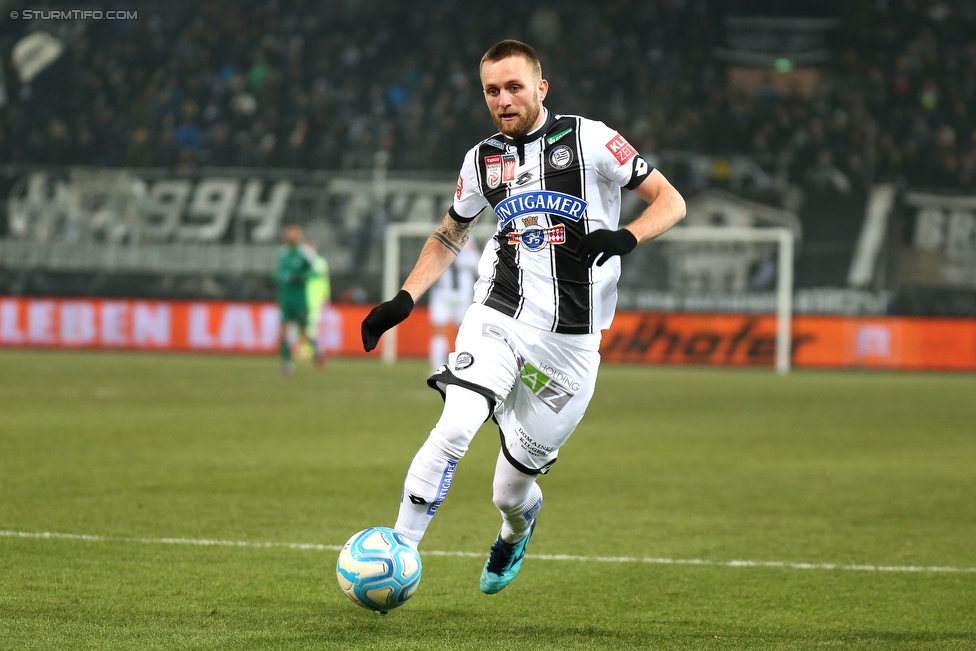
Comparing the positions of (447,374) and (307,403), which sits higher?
(447,374)

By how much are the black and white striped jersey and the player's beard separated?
0.14 ft

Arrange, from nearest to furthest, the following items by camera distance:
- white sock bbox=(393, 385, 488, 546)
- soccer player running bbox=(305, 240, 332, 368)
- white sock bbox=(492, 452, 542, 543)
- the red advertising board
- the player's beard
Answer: white sock bbox=(393, 385, 488, 546), the player's beard, white sock bbox=(492, 452, 542, 543), soccer player running bbox=(305, 240, 332, 368), the red advertising board

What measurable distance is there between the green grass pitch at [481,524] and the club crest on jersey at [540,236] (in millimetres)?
1382

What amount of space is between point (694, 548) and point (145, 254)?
19687 millimetres

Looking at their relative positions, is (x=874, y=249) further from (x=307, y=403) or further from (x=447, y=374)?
(x=447, y=374)

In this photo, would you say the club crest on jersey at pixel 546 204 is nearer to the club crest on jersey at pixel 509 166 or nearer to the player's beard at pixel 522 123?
the club crest on jersey at pixel 509 166

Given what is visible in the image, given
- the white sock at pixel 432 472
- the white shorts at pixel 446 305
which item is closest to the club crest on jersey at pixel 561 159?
the white sock at pixel 432 472

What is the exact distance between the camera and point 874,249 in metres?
23.8

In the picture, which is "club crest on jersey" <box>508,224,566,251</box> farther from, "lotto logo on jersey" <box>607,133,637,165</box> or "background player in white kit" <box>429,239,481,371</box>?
"background player in white kit" <box>429,239,481,371</box>

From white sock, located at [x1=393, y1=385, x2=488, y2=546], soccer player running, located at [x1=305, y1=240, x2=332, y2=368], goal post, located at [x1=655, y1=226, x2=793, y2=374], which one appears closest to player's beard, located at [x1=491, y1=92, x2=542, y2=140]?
white sock, located at [x1=393, y1=385, x2=488, y2=546]

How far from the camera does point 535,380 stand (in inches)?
204

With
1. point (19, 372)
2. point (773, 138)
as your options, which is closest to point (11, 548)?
point (19, 372)

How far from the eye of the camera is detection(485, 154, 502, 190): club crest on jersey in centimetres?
520

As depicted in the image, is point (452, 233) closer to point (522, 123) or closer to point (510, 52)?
point (522, 123)
